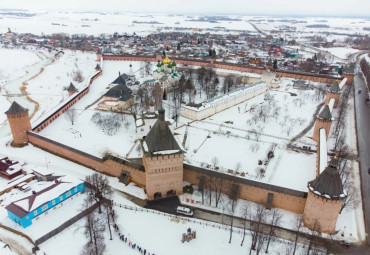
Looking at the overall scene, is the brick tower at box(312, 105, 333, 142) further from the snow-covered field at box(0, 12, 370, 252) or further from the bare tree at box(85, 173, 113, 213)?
the bare tree at box(85, 173, 113, 213)

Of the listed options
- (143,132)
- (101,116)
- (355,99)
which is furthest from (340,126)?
(101,116)

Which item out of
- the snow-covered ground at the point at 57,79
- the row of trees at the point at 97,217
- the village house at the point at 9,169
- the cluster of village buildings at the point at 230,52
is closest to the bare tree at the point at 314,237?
the row of trees at the point at 97,217

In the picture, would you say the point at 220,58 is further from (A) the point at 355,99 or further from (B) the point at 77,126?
(B) the point at 77,126

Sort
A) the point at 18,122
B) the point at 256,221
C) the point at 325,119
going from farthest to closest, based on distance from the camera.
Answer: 1. the point at 325,119
2. the point at 18,122
3. the point at 256,221

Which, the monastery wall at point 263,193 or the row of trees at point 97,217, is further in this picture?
the monastery wall at point 263,193

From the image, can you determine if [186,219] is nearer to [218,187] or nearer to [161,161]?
[218,187]

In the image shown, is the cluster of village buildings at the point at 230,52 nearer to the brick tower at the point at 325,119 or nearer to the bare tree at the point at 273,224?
the brick tower at the point at 325,119

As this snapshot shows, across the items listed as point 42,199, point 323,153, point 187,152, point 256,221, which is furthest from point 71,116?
point 323,153
